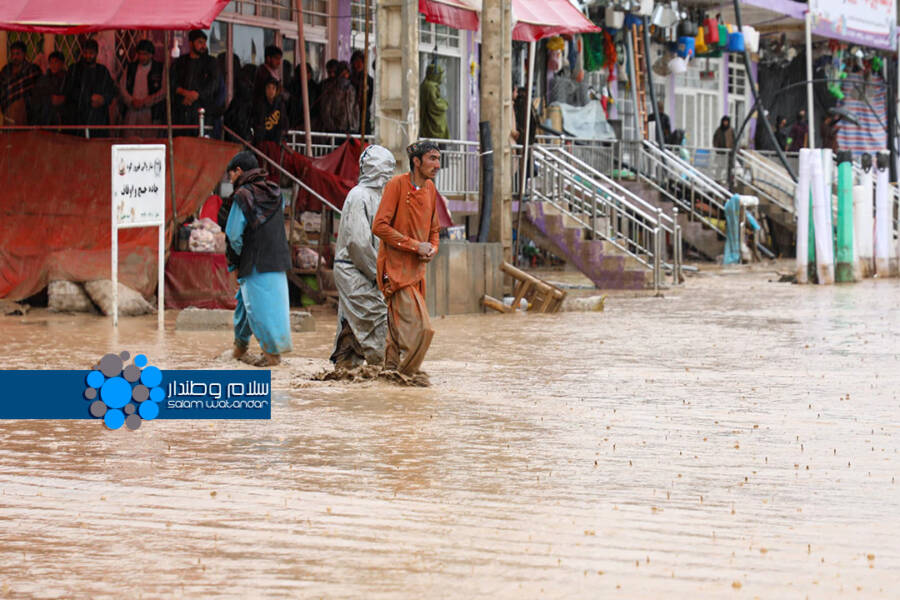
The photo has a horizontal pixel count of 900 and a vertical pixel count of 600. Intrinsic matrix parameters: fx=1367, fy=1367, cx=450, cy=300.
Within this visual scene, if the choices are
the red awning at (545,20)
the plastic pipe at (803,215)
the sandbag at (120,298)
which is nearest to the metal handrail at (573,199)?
the red awning at (545,20)

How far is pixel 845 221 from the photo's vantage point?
1959 cm

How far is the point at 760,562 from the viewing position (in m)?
4.41

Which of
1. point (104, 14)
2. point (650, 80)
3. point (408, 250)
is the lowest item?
point (408, 250)

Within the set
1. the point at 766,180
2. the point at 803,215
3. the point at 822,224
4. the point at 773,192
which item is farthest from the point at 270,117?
the point at 766,180

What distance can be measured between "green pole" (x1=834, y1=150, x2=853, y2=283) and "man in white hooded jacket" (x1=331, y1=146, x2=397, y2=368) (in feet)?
39.5

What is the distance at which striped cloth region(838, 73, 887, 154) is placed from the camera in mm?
33062

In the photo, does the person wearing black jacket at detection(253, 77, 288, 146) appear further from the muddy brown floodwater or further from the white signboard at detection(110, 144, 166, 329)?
the muddy brown floodwater

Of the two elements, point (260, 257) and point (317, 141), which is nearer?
point (260, 257)

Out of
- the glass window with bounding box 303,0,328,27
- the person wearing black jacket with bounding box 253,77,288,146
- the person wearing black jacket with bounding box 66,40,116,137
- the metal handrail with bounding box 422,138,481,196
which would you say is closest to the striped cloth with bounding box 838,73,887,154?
the metal handrail with bounding box 422,138,481,196

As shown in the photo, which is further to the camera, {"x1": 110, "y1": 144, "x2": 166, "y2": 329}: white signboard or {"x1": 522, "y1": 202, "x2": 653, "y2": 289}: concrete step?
{"x1": 522, "y1": 202, "x2": 653, "y2": 289}: concrete step

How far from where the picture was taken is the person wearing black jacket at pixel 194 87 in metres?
15.3

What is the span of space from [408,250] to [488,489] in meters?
3.15

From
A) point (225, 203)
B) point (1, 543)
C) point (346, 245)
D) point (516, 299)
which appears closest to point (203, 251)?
point (225, 203)

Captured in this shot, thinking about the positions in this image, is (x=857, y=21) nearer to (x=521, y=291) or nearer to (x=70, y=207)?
(x=521, y=291)
